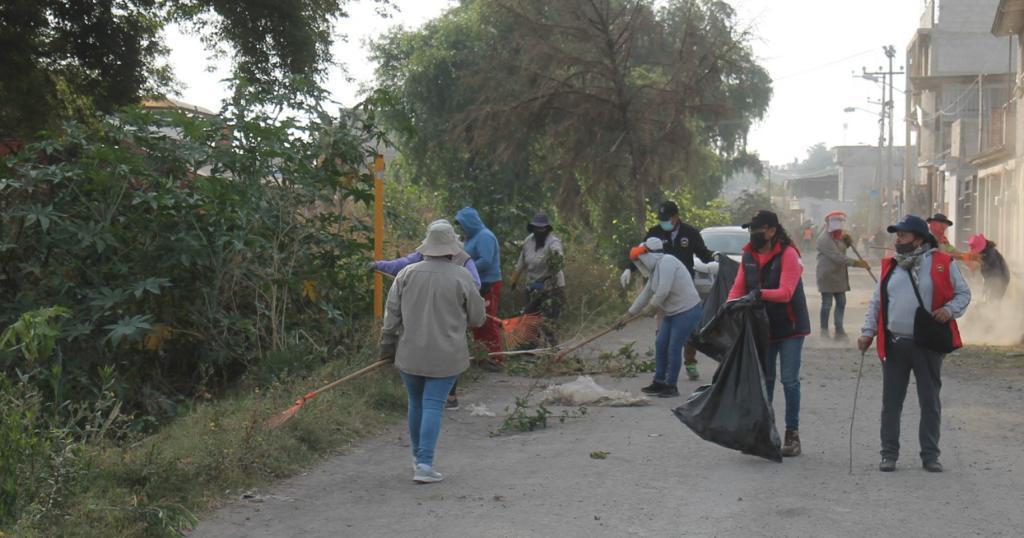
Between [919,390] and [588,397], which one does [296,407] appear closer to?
[588,397]

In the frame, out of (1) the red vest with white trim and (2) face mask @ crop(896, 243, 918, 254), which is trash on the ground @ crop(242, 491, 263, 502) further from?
(2) face mask @ crop(896, 243, 918, 254)

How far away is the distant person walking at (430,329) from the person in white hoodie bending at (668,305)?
3280 mm

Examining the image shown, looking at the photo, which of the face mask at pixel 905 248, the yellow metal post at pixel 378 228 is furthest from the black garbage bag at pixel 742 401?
the yellow metal post at pixel 378 228

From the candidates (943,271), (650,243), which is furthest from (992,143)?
(943,271)

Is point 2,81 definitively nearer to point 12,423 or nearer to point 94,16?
point 94,16

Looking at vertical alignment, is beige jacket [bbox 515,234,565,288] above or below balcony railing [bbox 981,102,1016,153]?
below

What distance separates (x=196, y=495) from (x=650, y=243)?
5418 millimetres

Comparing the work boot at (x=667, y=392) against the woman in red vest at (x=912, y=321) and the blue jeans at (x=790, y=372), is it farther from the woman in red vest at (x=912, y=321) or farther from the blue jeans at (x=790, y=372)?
the woman in red vest at (x=912, y=321)

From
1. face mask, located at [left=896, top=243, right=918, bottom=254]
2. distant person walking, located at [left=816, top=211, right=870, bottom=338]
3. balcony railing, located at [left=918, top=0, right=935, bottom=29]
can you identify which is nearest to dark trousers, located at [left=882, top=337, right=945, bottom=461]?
face mask, located at [left=896, top=243, right=918, bottom=254]

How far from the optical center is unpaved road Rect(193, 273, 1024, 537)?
643 cm

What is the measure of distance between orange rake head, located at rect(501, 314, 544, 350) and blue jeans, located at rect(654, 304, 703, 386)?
1.77m

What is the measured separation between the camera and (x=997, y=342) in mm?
17266

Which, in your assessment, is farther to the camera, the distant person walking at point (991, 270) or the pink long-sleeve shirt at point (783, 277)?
the distant person walking at point (991, 270)

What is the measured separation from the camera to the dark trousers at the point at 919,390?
7.71 meters
